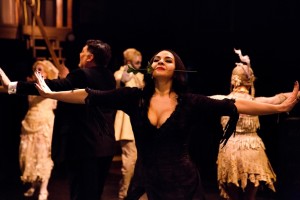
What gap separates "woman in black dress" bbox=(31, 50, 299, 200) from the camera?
9.66 ft

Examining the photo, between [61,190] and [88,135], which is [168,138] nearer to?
[88,135]

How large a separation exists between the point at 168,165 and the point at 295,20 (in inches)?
167

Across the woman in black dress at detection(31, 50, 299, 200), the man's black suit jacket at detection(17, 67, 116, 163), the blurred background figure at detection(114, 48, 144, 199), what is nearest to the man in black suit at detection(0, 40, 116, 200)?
the man's black suit jacket at detection(17, 67, 116, 163)

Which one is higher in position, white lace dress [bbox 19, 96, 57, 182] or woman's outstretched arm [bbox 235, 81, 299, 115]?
woman's outstretched arm [bbox 235, 81, 299, 115]

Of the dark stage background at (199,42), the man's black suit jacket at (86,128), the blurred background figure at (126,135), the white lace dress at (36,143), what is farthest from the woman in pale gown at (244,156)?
the dark stage background at (199,42)

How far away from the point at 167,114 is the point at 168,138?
139 mm

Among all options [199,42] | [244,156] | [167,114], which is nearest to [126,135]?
[244,156]

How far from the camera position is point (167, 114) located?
9.82 feet

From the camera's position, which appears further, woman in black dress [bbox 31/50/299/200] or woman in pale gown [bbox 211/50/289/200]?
woman in pale gown [bbox 211/50/289/200]

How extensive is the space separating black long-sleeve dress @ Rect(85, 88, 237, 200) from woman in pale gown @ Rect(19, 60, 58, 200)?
8.18 feet

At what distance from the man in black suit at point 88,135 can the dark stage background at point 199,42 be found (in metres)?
2.65

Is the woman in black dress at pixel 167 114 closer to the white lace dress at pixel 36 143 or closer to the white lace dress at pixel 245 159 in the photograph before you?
the white lace dress at pixel 245 159

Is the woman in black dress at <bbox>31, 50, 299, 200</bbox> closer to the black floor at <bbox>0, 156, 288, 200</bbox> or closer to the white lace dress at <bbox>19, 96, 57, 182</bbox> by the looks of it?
the white lace dress at <bbox>19, 96, 57, 182</bbox>

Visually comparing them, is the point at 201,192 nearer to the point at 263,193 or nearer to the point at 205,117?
the point at 205,117
